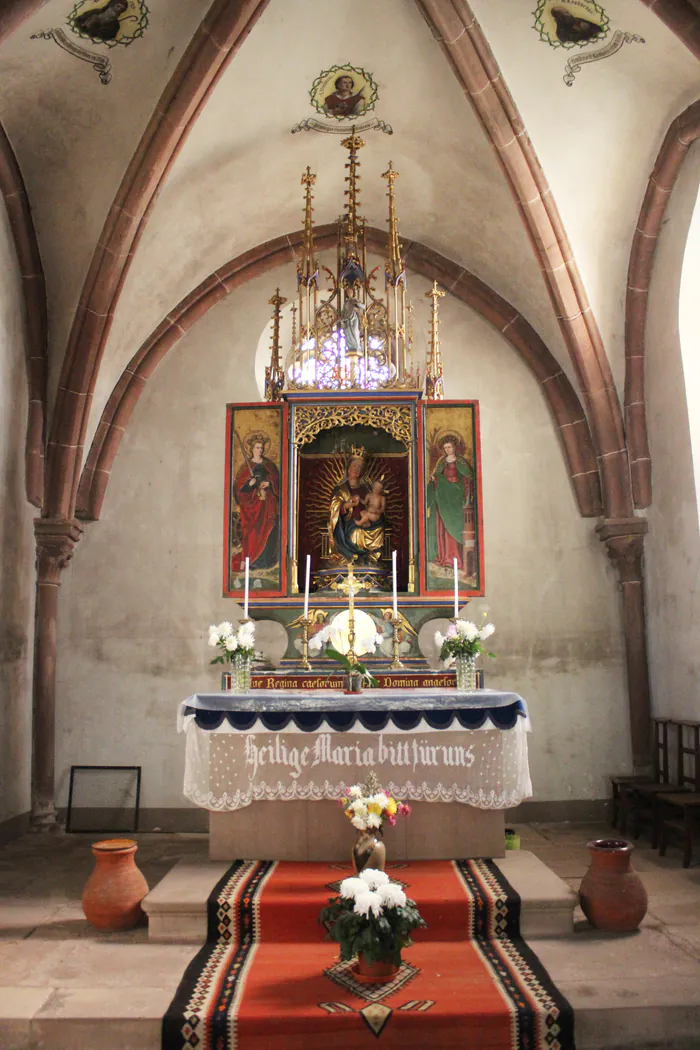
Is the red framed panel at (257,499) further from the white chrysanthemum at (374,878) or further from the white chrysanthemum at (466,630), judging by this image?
the white chrysanthemum at (374,878)

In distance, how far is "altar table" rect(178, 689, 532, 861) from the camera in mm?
7914

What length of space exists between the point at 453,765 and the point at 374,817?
1906mm

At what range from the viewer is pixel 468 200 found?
1245cm

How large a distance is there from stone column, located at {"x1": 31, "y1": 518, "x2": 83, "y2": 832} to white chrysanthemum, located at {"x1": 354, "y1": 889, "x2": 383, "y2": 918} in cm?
756

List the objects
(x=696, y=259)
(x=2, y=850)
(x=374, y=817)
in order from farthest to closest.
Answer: (x=696, y=259)
(x=2, y=850)
(x=374, y=817)

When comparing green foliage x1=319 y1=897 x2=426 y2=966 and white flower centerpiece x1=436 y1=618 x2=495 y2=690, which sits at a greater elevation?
white flower centerpiece x1=436 y1=618 x2=495 y2=690

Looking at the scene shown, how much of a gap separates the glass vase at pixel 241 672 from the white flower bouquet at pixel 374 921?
3.39 meters

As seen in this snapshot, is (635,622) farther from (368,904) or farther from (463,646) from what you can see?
(368,904)

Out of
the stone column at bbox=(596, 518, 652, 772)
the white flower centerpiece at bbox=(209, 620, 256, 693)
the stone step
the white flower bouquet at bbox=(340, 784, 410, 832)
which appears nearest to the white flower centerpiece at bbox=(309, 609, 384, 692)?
A: the white flower centerpiece at bbox=(209, 620, 256, 693)

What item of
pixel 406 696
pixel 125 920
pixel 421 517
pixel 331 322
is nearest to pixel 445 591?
pixel 421 517

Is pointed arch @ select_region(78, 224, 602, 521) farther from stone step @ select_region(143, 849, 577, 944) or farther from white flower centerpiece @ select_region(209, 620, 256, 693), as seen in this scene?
stone step @ select_region(143, 849, 577, 944)

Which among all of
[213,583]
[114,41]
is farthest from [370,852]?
[114,41]

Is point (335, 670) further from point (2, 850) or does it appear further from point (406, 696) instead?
point (2, 850)

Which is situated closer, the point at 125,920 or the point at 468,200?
the point at 125,920
